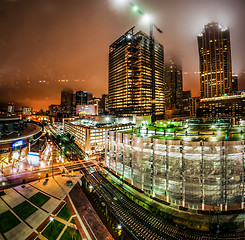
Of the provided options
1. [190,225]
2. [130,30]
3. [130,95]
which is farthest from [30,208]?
[130,30]

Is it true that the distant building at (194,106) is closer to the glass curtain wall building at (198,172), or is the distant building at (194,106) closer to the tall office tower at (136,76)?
the tall office tower at (136,76)

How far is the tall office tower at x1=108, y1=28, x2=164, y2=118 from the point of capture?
4823 inches

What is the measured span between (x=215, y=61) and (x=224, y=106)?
236 feet

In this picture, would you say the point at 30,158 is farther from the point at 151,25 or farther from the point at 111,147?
the point at 151,25

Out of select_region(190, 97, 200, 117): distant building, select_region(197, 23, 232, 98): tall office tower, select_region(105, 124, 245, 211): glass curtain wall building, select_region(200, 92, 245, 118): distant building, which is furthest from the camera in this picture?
select_region(197, 23, 232, 98): tall office tower

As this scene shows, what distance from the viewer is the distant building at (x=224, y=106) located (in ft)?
384

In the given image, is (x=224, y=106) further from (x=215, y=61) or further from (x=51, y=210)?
(x=51, y=210)

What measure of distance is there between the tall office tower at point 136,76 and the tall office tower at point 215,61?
70.1 meters

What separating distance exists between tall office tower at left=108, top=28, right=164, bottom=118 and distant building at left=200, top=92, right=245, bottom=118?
43530mm

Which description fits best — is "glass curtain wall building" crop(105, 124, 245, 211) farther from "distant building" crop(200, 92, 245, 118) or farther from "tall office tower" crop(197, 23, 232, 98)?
"tall office tower" crop(197, 23, 232, 98)

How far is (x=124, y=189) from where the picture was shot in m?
36.5

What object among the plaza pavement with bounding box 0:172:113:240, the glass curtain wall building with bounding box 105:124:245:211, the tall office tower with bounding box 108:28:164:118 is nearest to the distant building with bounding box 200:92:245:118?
the tall office tower with bounding box 108:28:164:118

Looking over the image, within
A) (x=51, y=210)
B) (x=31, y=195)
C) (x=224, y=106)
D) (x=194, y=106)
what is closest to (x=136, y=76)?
(x=194, y=106)

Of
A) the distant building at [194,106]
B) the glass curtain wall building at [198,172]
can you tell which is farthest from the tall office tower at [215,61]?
the glass curtain wall building at [198,172]
